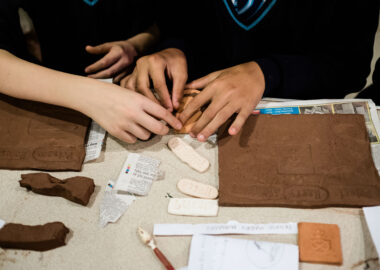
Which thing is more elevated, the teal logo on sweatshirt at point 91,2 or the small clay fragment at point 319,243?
the teal logo on sweatshirt at point 91,2

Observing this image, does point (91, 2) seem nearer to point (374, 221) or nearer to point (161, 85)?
point (161, 85)

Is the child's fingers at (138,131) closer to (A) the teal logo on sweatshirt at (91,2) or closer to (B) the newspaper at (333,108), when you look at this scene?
(B) the newspaper at (333,108)

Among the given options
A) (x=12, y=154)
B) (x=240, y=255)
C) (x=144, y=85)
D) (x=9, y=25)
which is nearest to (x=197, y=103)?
(x=144, y=85)

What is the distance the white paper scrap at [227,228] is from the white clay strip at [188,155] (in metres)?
0.14

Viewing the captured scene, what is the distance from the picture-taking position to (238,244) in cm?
50

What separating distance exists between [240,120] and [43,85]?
53cm

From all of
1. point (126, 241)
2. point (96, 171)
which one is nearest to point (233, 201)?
point (126, 241)

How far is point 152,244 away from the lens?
509 mm

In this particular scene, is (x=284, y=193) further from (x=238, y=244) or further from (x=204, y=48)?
(x=204, y=48)

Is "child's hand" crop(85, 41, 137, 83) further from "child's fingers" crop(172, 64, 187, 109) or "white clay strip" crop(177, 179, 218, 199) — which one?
"white clay strip" crop(177, 179, 218, 199)

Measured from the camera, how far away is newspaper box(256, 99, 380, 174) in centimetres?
65

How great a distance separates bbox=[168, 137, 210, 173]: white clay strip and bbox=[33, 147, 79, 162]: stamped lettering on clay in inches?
9.7

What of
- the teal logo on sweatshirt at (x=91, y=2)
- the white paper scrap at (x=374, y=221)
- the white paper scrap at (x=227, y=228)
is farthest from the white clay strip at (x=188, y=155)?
the teal logo on sweatshirt at (x=91, y=2)

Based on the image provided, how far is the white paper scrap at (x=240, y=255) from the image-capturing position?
479 millimetres
